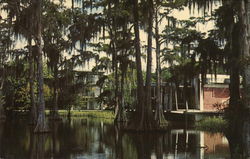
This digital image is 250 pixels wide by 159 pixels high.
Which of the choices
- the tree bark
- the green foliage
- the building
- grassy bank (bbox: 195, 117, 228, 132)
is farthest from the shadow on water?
the green foliage

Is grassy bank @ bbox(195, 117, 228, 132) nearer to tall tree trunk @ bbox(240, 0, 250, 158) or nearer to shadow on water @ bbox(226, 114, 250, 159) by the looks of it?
shadow on water @ bbox(226, 114, 250, 159)

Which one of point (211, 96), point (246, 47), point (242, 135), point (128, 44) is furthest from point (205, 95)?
point (246, 47)

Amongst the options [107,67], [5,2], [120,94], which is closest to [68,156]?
[5,2]

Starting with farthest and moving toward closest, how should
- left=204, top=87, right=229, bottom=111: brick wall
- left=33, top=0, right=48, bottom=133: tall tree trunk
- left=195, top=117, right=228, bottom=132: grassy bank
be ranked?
left=204, top=87, right=229, bottom=111: brick wall → left=195, top=117, right=228, bottom=132: grassy bank → left=33, top=0, right=48, bottom=133: tall tree trunk

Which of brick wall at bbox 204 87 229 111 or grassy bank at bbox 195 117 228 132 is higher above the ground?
brick wall at bbox 204 87 229 111

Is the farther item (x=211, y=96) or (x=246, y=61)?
(x=211, y=96)

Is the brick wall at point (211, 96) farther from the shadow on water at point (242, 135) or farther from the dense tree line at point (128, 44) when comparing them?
the shadow on water at point (242, 135)

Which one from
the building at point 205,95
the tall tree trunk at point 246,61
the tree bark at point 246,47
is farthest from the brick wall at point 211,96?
the tall tree trunk at point 246,61

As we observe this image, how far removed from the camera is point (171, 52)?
105 feet

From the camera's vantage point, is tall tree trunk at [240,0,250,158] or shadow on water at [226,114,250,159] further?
shadow on water at [226,114,250,159]

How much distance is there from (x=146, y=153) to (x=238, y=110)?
11.4 ft

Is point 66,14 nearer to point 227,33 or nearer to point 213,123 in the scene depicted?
point 213,123

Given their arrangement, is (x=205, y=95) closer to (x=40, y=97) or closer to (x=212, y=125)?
(x=212, y=125)

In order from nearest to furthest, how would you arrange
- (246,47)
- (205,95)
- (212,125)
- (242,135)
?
(246,47)
(242,135)
(212,125)
(205,95)
